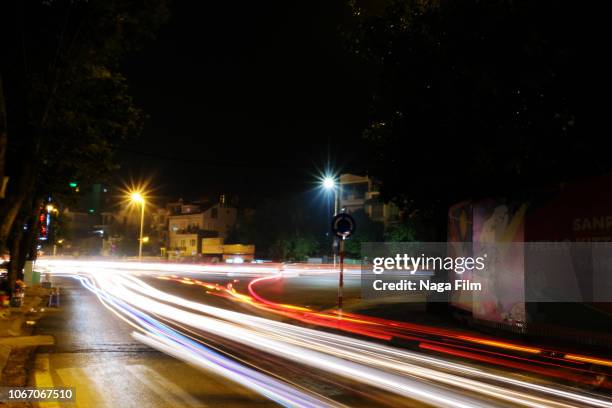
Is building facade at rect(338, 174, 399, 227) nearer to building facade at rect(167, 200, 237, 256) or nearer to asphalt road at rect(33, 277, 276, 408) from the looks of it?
building facade at rect(167, 200, 237, 256)

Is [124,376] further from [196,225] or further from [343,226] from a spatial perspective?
[196,225]

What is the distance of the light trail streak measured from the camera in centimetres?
709

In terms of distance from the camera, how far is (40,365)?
29.4 feet

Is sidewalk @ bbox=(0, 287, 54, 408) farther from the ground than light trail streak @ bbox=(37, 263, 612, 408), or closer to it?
closer to it

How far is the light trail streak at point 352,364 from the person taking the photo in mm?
7086

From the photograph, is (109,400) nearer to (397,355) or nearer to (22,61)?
(397,355)

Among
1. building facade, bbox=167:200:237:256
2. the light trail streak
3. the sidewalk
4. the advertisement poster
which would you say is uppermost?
building facade, bbox=167:200:237:256

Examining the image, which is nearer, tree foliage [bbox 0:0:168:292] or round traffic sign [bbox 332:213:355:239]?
tree foliage [bbox 0:0:168:292]

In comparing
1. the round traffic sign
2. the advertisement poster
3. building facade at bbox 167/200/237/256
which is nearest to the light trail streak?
the round traffic sign

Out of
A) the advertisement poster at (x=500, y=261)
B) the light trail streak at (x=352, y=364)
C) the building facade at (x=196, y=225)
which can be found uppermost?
the building facade at (x=196, y=225)

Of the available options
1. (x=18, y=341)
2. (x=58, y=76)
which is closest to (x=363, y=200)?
(x=58, y=76)

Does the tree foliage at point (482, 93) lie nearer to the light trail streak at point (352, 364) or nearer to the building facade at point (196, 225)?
the light trail streak at point (352, 364)

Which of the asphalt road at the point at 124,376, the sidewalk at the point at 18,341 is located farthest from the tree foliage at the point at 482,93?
the sidewalk at the point at 18,341

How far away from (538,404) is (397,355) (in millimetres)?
3556
